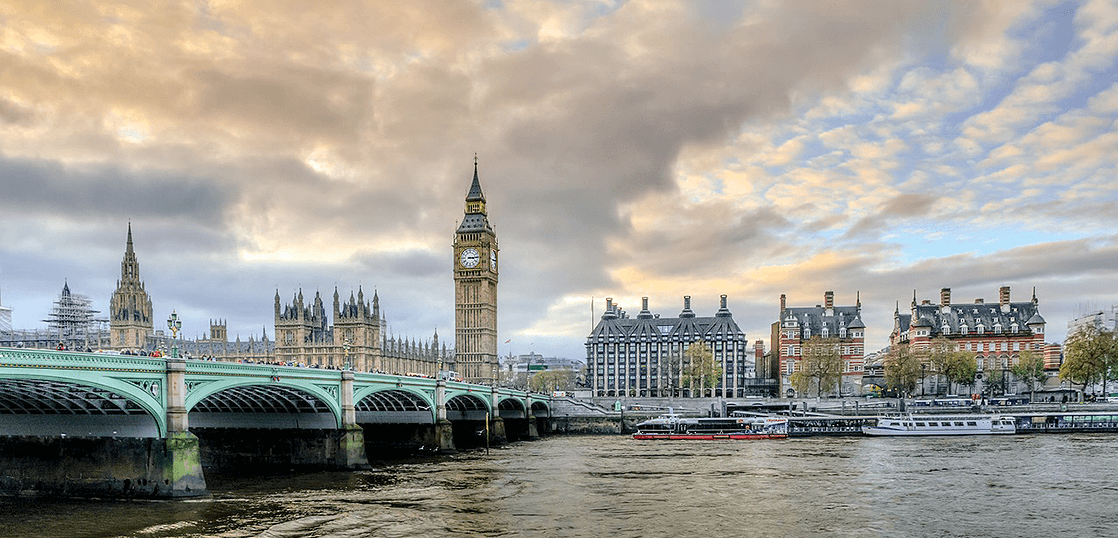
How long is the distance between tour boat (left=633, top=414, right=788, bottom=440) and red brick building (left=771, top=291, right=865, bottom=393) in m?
52.0

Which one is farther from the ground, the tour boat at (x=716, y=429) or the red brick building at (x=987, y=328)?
the red brick building at (x=987, y=328)

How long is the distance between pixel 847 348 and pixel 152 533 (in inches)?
5359

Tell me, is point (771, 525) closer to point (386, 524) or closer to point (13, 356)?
point (386, 524)

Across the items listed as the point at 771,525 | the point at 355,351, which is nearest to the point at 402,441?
the point at 771,525

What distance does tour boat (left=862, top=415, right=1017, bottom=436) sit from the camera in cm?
9888

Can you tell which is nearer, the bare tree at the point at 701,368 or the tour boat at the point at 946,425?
the tour boat at the point at 946,425

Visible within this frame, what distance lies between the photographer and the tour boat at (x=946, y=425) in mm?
98875

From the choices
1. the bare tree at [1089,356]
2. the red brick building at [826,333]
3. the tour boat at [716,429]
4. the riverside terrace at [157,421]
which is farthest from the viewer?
the red brick building at [826,333]

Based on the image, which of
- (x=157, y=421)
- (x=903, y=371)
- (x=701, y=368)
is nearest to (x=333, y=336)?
(x=701, y=368)

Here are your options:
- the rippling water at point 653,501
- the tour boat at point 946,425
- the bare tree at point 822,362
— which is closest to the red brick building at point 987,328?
the bare tree at point 822,362

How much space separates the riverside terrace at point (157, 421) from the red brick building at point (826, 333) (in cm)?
10362

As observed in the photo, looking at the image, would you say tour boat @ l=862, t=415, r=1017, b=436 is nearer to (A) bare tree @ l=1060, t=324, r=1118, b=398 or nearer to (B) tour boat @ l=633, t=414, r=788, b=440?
(B) tour boat @ l=633, t=414, r=788, b=440

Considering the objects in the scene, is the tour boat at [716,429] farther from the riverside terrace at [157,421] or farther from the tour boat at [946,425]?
the riverside terrace at [157,421]

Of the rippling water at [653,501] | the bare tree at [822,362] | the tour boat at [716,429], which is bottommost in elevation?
the tour boat at [716,429]
